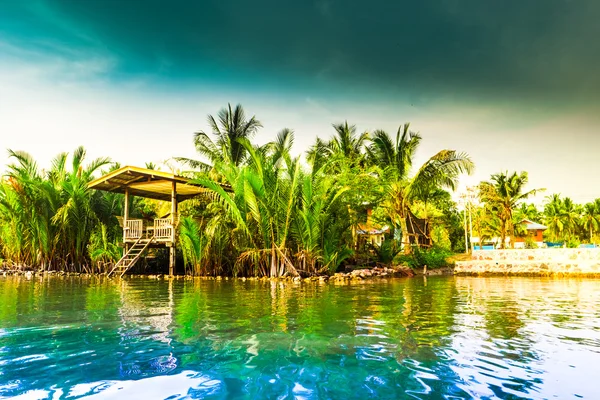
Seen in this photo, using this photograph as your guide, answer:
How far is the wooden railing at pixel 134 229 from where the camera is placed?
17.8 metres

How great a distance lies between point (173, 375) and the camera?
355cm

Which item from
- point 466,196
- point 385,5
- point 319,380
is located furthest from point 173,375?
point 466,196

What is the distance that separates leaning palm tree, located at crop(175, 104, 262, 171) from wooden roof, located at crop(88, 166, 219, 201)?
11.2ft

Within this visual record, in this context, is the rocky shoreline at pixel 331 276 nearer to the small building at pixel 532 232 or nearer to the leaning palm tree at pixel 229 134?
the leaning palm tree at pixel 229 134

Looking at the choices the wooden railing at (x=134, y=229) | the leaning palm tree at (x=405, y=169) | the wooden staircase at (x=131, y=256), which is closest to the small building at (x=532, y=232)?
the leaning palm tree at (x=405, y=169)

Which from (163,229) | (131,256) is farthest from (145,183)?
(131,256)

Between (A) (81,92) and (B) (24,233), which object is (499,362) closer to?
(A) (81,92)

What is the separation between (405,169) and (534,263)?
287 inches

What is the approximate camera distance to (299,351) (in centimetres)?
440

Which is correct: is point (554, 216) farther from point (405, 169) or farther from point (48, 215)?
point (48, 215)

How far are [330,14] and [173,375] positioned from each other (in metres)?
12.9

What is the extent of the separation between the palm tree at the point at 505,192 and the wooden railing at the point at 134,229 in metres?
26.6

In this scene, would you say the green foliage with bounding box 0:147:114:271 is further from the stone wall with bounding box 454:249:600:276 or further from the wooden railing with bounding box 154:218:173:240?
the stone wall with bounding box 454:249:600:276

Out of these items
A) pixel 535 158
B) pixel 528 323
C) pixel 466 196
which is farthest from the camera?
→ pixel 466 196
